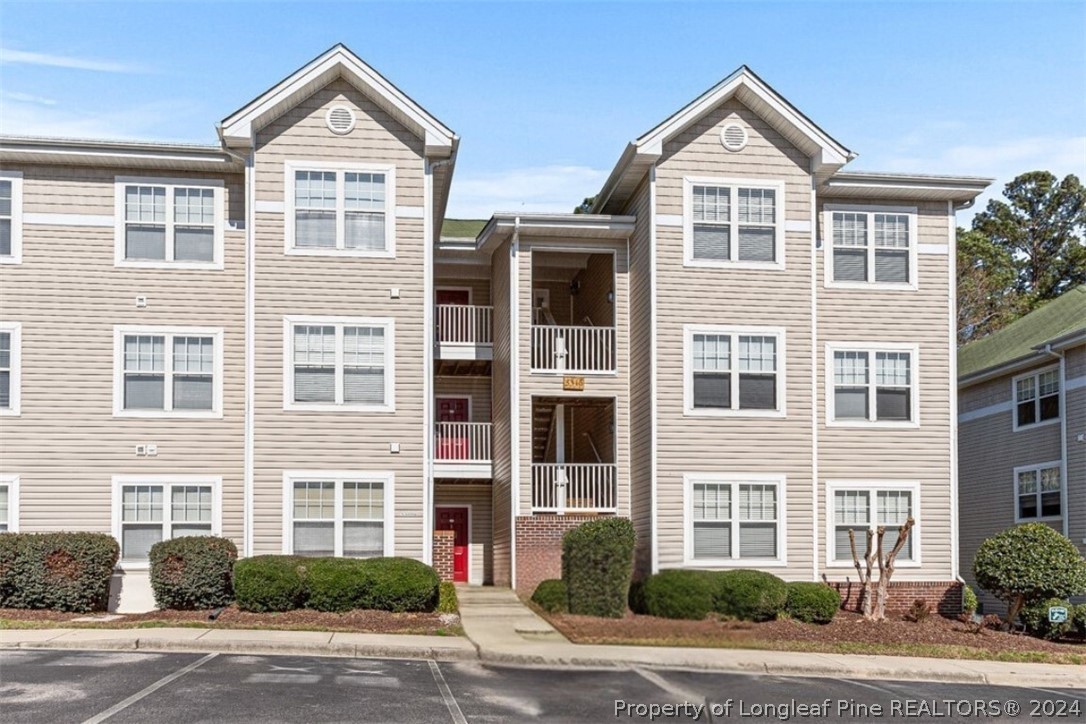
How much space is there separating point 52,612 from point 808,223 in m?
16.6

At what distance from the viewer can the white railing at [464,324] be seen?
95.9 ft

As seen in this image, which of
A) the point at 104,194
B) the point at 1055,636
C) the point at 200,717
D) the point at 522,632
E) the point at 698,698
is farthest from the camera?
the point at 104,194

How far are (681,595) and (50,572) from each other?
37.9 ft

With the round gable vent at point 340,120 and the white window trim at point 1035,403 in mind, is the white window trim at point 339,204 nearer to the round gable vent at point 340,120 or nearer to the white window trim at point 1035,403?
the round gable vent at point 340,120

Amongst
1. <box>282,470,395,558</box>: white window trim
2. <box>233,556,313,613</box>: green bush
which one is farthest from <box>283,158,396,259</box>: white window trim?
<box>233,556,313,613</box>: green bush

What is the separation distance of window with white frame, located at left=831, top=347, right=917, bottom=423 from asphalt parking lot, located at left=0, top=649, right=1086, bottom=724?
949 centimetres

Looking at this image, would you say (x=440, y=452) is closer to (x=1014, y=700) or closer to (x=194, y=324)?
(x=194, y=324)

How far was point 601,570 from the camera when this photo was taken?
23.0 meters

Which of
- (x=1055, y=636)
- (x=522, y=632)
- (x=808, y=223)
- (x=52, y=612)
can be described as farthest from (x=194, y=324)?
(x=1055, y=636)

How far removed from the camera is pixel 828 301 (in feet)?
88.5

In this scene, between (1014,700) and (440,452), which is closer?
(1014,700)

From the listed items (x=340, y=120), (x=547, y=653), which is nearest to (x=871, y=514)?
(x=547, y=653)

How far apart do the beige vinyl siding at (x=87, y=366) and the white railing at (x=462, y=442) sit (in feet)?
18.6

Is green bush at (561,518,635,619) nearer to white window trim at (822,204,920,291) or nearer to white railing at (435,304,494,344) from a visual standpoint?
white railing at (435,304,494,344)
